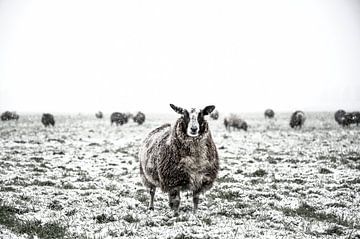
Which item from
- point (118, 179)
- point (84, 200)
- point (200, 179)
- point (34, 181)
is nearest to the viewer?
point (200, 179)

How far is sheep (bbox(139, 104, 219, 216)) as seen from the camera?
8.45 metres

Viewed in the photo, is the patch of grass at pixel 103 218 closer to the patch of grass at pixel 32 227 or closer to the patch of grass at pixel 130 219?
the patch of grass at pixel 130 219

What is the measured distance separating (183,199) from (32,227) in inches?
175

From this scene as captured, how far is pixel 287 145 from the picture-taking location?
22203mm

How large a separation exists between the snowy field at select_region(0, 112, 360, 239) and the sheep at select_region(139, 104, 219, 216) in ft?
2.20

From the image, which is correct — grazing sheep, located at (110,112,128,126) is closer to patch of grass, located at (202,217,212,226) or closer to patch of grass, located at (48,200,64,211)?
patch of grass, located at (48,200,64,211)

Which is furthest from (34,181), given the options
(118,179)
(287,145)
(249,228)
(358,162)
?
(287,145)

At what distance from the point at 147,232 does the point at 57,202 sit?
3420 mm

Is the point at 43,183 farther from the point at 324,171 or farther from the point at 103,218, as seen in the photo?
the point at 324,171

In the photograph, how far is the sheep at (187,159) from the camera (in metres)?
8.45

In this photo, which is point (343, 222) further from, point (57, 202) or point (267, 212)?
point (57, 202)

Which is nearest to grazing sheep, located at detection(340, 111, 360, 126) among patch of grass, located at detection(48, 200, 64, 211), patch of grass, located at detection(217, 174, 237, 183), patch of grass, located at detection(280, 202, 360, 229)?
patch of grass, located at detection(217, 174, 237, 183)

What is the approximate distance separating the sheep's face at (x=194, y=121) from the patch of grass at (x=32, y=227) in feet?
11.0

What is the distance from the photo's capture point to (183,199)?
10570mm
